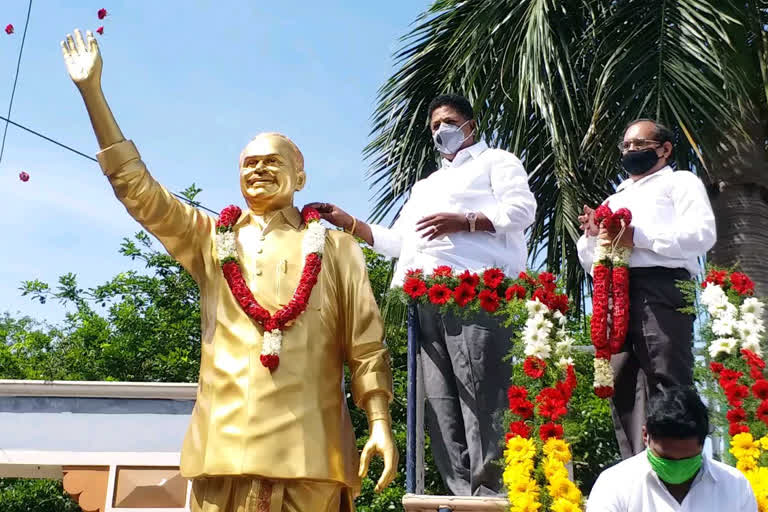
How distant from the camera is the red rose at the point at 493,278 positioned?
5168 mm

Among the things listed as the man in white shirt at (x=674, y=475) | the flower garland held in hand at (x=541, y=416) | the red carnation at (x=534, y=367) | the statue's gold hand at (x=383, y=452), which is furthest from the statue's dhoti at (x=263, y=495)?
the man in white shirt at (x=674, y=475)

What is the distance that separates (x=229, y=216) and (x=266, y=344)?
726 mm

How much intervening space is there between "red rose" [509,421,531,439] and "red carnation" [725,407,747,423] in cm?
89

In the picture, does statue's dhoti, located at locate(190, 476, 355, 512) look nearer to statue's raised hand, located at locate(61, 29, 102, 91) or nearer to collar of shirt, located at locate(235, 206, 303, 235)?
collar of shirt, located at locate(235, 206, 303, 235)

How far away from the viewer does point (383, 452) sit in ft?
14.8

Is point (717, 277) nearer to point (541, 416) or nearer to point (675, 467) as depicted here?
point (541, 416)

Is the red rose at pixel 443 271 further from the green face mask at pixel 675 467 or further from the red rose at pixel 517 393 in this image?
the green face mask at pixel 675 467

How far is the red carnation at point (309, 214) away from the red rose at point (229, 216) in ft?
0.98

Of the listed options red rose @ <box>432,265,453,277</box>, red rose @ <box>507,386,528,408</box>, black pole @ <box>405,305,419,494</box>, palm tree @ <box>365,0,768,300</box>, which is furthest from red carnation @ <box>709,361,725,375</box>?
palm tree @ <box>365,0,768,300</box>

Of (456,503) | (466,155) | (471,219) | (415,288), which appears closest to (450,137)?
(466,155)

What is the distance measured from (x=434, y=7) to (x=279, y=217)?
610cm

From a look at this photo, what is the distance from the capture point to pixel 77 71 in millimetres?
4590

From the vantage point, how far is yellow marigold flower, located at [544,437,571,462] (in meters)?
4.72

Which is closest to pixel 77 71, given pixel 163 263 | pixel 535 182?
pixel 535 182
